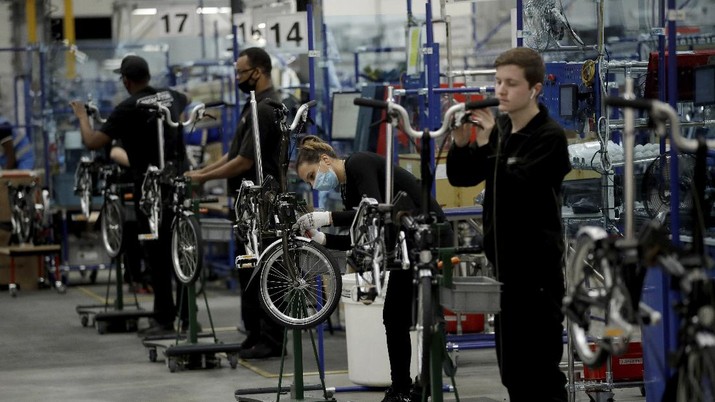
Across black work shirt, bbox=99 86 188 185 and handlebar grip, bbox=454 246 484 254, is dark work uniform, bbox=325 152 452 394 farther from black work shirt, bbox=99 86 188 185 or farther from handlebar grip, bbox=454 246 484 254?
black work shirt, bbox=99 86 188 185

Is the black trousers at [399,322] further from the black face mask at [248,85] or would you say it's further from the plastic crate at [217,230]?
the plastic crate at [217,230]

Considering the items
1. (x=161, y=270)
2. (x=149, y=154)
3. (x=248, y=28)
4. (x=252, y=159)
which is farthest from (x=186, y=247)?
(x=248, y=28)

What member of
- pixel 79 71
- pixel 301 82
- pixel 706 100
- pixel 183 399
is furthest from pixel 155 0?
pixel 706 100

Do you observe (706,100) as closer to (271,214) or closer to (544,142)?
(544,142)

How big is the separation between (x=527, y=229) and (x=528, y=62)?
2.06 ft

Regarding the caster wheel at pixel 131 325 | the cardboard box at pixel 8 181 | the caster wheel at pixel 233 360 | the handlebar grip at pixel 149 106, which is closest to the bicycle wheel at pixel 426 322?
the caster wheel at pixel 233 360

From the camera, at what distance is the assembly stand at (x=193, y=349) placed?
8789mm

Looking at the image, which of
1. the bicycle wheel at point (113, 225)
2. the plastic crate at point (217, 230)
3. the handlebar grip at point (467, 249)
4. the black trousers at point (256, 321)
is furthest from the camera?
the plastic crate at point (217, 230)

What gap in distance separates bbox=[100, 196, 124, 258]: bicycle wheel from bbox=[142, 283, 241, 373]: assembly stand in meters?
1.38

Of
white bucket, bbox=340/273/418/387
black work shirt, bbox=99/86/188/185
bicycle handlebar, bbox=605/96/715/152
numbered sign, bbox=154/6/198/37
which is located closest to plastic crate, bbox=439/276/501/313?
bicycle handlebar, bbox=605/96/715/152

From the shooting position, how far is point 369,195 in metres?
6.44

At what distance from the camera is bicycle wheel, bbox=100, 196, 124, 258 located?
10445mm

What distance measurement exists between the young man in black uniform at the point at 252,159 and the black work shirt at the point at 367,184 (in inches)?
66.7

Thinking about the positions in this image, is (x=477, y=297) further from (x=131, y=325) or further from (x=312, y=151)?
(x=131, y=325)
